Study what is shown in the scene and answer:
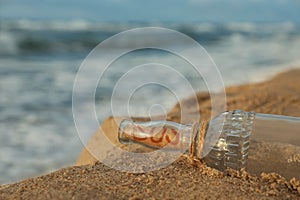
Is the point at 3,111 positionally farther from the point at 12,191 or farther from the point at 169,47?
the point at 169,47

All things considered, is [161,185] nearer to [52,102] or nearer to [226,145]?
[226,145]

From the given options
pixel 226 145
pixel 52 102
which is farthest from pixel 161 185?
pixel 52 102

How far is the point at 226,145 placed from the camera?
5.02 feet

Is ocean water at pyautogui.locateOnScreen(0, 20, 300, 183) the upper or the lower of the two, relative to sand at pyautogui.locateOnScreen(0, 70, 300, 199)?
upper

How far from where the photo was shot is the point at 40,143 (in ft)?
9.86

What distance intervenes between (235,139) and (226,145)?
0.13 ft

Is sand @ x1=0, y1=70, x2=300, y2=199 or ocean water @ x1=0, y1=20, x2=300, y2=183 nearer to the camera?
sand @ x1=0, y1=70, x2=300, y2=199

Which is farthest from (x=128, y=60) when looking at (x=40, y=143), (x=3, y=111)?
(x=40, y=143)

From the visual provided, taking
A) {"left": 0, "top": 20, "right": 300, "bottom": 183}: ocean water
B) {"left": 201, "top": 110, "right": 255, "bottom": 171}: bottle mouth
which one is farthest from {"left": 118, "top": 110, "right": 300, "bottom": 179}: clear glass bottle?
{"left": 0, "top": 20, "right": 300, "bottom": 183}: ocean water

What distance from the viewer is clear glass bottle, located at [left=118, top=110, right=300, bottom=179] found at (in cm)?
154

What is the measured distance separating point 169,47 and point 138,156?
10002 mm

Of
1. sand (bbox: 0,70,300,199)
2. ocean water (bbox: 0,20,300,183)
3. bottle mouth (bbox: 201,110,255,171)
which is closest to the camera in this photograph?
sand (bbox: 0,70,300,199)

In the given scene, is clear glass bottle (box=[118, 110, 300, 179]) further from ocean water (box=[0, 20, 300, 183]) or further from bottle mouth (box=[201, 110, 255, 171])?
ocean water (box=[0, 20, 300, 183])

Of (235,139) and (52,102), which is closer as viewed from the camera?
(235,139)
